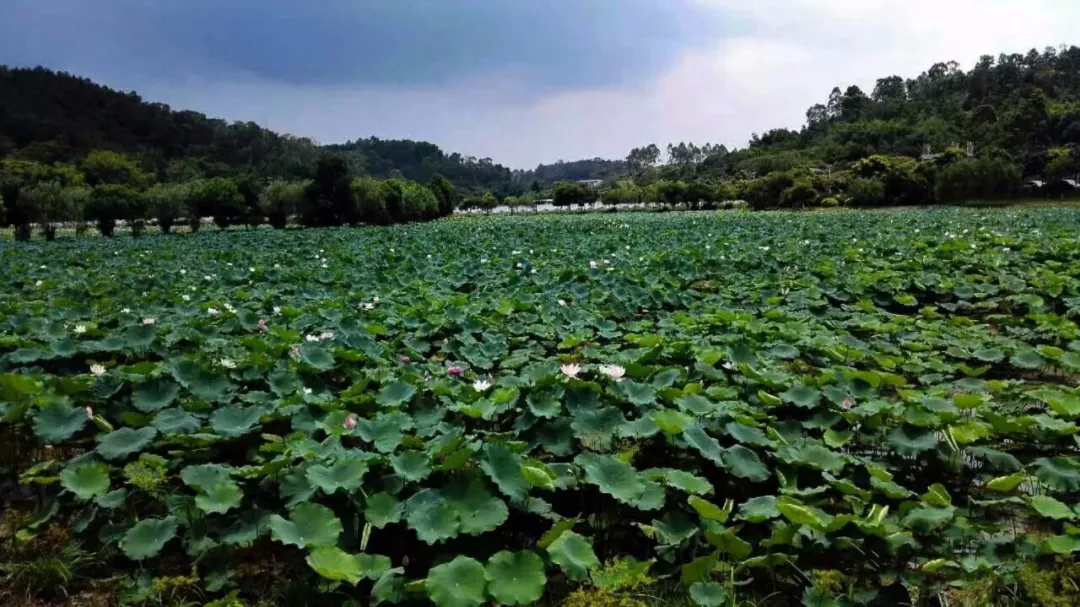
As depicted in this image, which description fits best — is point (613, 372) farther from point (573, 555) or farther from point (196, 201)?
point (196, 201)

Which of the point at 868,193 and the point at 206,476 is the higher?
the point at 868,193

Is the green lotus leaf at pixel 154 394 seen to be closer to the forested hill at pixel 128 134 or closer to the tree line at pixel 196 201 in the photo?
the tree line at pixel 196 201

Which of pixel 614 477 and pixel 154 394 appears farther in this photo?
pixel 154 394

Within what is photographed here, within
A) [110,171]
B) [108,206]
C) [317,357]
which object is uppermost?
[110,171]

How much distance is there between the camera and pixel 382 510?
2.34m

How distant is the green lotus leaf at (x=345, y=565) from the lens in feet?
6.64

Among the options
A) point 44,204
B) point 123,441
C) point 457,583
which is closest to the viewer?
point 457,583

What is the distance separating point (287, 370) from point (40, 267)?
10.3 metres

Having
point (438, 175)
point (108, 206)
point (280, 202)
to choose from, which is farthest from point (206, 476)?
point (438, 175)

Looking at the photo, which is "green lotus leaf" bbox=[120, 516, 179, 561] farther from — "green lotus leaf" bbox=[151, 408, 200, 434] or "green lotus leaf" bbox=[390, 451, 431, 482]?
"green lotus leaf" bbox=[390, 451, 431, 482]

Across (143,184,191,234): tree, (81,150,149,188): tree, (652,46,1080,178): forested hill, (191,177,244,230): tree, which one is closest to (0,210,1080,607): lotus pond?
(143,184,191,234): tree

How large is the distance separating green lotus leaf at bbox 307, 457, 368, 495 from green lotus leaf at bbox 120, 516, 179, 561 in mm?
550

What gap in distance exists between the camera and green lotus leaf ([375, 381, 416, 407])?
332 cm

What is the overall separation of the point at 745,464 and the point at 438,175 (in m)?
69.7
